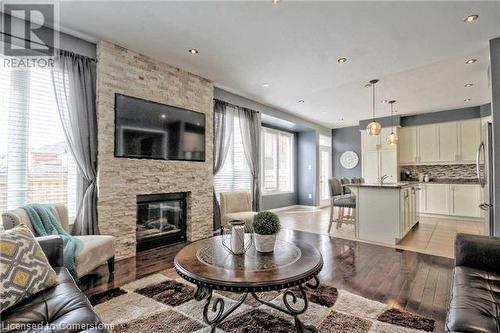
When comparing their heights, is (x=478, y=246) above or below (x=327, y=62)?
below

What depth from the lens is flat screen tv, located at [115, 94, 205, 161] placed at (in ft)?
11.5

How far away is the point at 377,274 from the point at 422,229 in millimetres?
3185

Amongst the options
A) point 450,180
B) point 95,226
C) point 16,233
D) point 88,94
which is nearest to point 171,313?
point 16,233

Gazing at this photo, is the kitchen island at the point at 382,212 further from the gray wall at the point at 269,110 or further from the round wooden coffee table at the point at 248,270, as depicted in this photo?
the gray wall at the point at 269,110

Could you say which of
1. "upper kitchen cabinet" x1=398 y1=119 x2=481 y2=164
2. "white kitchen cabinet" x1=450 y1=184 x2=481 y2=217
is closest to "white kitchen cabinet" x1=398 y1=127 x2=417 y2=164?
"upper kitchen cabinet" x1=398 y1=119 x2=481 y2=164

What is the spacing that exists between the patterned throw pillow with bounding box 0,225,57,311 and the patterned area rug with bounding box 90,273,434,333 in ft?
2.25

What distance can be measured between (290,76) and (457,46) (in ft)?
7.86

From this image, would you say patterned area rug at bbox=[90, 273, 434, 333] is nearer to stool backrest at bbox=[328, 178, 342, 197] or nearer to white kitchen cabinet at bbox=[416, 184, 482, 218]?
stool backrest at bbox=[328, 178, 342, 197]

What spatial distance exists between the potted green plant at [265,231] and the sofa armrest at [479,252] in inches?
57.9

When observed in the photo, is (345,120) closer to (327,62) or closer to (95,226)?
(327,62)

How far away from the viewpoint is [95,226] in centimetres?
324

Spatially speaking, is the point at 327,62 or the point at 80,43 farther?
the point at 327,62

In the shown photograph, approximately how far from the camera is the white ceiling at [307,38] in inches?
105

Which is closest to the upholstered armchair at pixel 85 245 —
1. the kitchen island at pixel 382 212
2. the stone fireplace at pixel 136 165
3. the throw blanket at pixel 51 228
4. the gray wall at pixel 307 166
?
the throw blanket at pixel 51 228
